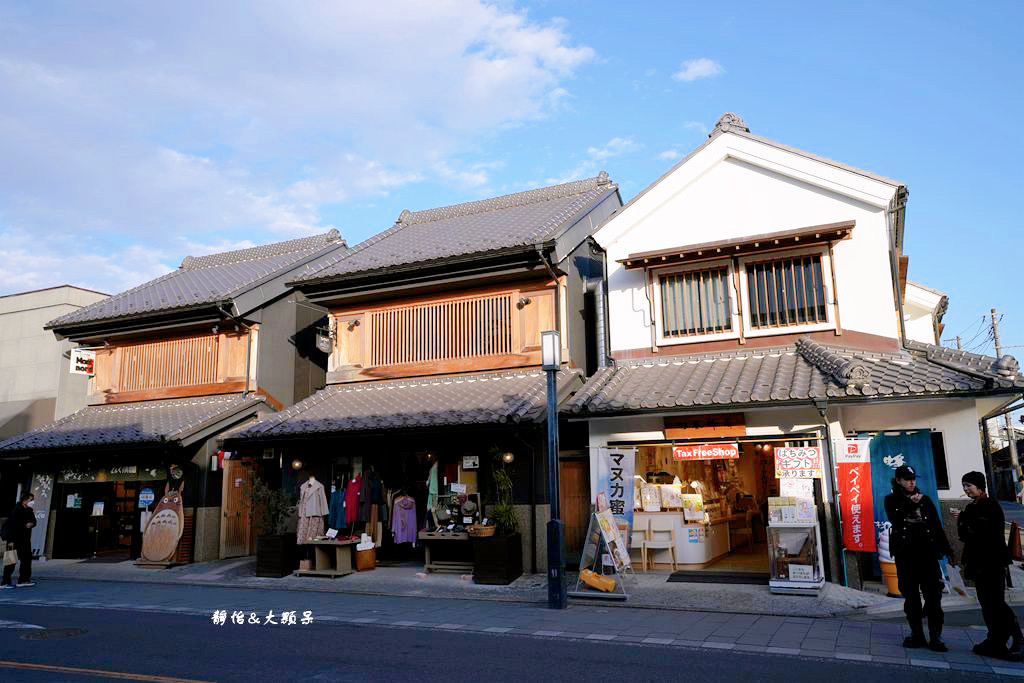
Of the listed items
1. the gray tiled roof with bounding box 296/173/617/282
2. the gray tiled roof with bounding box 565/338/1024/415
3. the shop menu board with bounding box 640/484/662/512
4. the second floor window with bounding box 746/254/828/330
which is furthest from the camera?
the gray tiled roof with bounding box 296/173/617/282

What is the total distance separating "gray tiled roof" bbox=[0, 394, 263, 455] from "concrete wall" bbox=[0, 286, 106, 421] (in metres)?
5.51

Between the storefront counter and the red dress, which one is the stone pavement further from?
the storefront counter

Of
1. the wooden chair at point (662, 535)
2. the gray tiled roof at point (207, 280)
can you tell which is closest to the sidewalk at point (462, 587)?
the wooden chair at point (662, 535)

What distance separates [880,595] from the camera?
36.2 ft

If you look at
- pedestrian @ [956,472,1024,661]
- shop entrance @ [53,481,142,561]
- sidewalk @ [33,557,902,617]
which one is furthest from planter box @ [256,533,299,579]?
pedestrian @ [956,472,1024,661]

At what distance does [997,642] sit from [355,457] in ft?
42.7

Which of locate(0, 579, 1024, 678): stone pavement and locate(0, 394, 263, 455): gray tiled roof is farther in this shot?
locate(0, 394, 263, 455): gray tiled roof

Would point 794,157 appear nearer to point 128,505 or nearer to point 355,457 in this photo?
point 355,457

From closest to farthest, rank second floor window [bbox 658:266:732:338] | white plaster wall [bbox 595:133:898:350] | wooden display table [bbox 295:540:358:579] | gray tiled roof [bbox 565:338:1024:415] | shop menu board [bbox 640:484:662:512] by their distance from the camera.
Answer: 1. gray tiled roof [bbox 565:338:1024:415]
2. white plaster wall [bbox 595:133:898:350]
3. shop menu board [bbox 640:484:662:512]
4. second floor window [bbox 658:266:732:338]
5. wooden display table [bbox 295:540:358:579]

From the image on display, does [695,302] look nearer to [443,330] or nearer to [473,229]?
[443,330]

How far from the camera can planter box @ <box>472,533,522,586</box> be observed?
1348 cm

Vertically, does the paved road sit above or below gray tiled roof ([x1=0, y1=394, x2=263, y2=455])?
below

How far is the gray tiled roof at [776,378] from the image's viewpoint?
36.7 feet

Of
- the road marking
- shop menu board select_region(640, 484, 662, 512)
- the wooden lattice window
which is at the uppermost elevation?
the wooden lattice window
